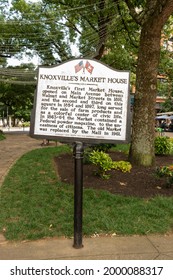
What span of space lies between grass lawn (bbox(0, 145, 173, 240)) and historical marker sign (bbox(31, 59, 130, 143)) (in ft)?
4.49

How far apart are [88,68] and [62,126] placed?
2.68ft

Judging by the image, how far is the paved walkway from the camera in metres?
3.22

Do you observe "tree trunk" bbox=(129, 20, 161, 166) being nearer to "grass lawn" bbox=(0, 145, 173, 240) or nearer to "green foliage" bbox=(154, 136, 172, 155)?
A: "green foliage" bbox=(154, 136, 172, 155)

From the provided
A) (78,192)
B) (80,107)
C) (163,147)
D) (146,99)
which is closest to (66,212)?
(78,192)

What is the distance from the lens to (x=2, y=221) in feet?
13.8

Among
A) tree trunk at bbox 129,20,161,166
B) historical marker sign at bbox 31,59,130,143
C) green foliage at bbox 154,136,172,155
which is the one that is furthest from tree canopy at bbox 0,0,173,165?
historical marker sign at bbox 31,59,130,143

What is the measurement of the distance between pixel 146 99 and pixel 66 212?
4.05 meters

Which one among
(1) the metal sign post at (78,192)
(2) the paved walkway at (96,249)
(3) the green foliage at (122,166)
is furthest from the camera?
(3) the green foliage at (122,166)

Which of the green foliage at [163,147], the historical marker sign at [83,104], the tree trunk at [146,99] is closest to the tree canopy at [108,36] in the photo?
the tree trunk at [146,99]

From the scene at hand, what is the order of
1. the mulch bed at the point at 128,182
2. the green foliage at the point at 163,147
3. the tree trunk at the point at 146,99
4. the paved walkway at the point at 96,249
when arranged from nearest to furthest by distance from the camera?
1. the paved walkway at the point at 96,249
2. the mulch bed at the point at 128,182
3. the tree trunk at the point at 146,99
4. the green foliage at the point at 163,147

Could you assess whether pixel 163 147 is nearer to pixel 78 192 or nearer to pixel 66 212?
Result: pixel 66 212

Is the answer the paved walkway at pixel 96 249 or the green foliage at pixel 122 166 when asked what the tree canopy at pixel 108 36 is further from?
the paved walkway at pixel 96 249

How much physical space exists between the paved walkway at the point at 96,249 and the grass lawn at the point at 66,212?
152mm

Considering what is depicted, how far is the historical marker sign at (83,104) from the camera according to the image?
3508 millimetres
